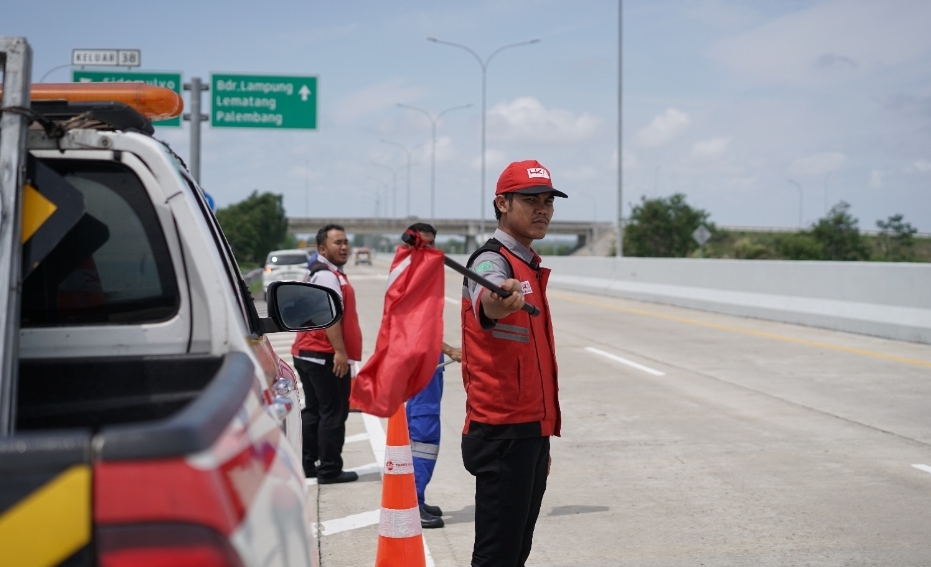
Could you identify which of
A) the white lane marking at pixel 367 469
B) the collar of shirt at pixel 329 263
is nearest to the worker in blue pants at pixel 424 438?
the collar of shirt at pixel 329 263

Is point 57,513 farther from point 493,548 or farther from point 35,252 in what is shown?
point 493,548

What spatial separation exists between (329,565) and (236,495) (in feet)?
13.4

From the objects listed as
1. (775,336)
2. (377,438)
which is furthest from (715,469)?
(775,336)

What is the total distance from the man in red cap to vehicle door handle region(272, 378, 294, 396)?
705mm

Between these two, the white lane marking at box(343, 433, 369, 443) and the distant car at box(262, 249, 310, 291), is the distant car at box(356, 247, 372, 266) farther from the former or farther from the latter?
the white lane marking at box(343, 433, 369, 443)

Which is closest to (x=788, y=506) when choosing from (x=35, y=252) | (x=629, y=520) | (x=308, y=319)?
(x=629, y=520)

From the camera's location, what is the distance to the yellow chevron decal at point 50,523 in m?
1.75

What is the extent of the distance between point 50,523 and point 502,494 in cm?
250

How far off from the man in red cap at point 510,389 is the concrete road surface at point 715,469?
187 centimetres

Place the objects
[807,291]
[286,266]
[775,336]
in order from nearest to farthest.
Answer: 1. [775,336]
2. [807,291]
3. [286,266]

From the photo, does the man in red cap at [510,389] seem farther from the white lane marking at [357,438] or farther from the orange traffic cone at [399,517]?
the white lane marking at [357,438]

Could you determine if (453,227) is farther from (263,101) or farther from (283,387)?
(283,387)

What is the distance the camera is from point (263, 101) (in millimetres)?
26359

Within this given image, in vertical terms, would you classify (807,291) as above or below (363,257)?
below
